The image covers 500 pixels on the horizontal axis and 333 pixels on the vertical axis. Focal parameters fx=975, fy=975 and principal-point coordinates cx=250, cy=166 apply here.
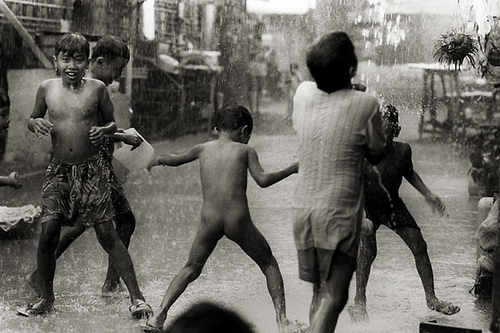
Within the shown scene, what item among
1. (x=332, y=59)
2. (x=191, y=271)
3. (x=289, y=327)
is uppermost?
(x=332, y=59)

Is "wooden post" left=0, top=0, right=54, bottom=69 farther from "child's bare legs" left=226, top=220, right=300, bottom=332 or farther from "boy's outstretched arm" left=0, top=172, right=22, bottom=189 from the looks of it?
"child's bare legs" left=226, top=220, right=300, bottom=332

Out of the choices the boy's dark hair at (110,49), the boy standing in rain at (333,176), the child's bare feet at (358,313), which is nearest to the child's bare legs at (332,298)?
the boy standing in rain at (333,176)

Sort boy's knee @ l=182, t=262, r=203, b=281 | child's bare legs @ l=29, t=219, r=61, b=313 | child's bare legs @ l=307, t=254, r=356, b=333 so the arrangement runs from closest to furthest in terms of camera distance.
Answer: child's bare legs @ l=307, t=254, r=356, b=333
boy's knee @ l=182, t=262, r=203, b=281
child's bare legs @ l=29, t=219, r=61, b=313

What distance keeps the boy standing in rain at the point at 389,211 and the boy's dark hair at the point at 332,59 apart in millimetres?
1176

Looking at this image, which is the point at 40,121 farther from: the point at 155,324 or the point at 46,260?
the point at 155,324

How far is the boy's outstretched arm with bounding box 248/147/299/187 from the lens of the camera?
14.1 feet

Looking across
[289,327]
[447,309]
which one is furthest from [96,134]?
[447,309]

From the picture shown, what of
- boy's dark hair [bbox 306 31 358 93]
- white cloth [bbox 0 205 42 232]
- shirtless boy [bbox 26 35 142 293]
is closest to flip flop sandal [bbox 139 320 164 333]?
shirtless boy [bbox 26 35 142 293]

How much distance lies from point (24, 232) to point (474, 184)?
440cm

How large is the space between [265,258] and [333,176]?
94 centimetres

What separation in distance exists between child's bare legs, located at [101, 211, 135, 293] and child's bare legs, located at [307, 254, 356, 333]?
1.91m

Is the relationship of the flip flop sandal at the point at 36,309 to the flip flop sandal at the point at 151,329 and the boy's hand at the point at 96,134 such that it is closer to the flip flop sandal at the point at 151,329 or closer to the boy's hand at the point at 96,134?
the flip flop sandal at the point at 151,329

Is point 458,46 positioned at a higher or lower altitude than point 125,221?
higher

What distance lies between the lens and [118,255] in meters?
5.05
